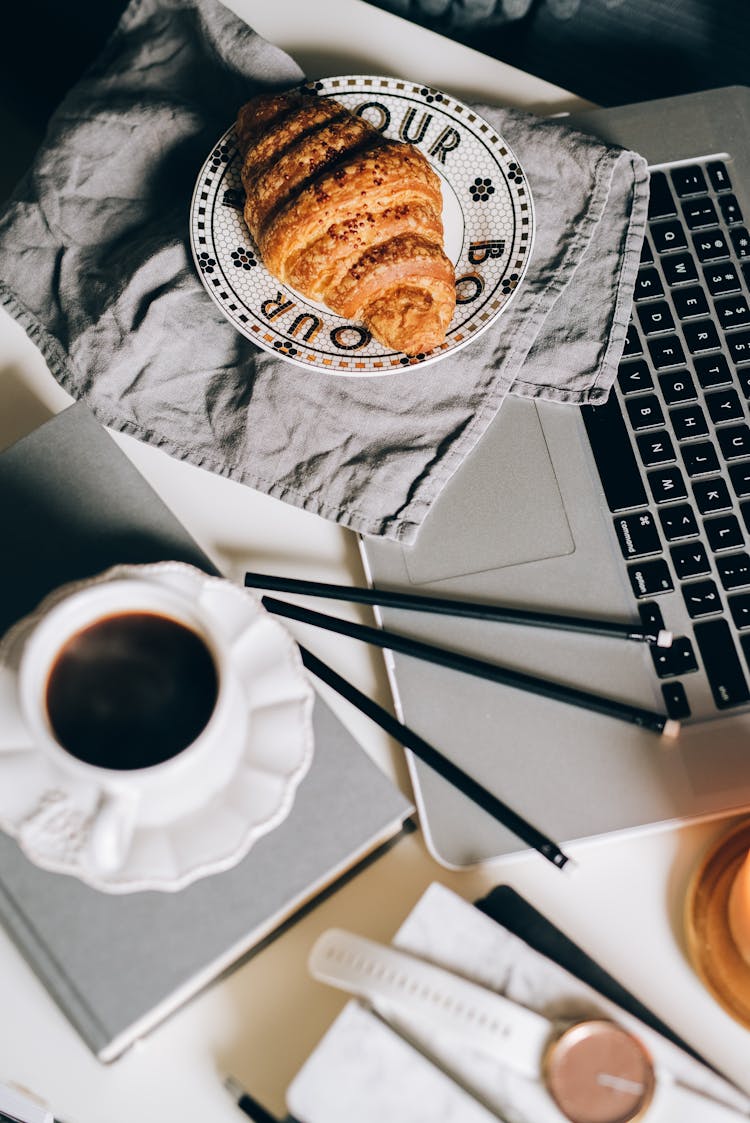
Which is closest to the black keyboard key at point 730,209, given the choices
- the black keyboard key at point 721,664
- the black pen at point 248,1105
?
the black keyboard key at point 721,664

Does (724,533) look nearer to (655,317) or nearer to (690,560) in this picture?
(690,560)

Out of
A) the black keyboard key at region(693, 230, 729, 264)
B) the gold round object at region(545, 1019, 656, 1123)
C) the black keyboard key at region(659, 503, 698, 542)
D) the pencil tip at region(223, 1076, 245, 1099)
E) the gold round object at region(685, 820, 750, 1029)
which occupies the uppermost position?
the black keyboard key at region(693, 230, 729, 264)

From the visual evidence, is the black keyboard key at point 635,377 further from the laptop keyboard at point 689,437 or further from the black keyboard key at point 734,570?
the black keyboard key at point 734,570

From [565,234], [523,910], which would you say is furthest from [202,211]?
[523,910]

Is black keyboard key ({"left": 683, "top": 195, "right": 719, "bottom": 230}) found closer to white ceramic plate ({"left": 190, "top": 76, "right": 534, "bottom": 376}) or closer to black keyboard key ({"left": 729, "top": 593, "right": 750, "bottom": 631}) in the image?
white ceramic plate ({"left": 190, "top": 76, "right": 534, "bottom": 376})

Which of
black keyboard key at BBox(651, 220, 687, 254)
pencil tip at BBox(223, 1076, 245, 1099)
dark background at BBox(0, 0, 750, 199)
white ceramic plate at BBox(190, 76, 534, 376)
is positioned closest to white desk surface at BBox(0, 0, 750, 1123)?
pencil tip at BBox(223, 1076, 245, 1099)

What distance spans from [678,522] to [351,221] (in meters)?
0.30

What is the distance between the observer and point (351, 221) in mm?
635

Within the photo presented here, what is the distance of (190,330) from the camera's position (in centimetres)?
70

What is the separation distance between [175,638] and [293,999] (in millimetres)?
261

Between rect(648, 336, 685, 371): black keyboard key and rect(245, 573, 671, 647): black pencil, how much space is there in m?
0.20

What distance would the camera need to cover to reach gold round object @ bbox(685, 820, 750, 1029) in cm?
59

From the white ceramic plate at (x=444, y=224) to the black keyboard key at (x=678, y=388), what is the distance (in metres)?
0.13

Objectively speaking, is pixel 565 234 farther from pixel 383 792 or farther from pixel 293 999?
pixel 293 999
